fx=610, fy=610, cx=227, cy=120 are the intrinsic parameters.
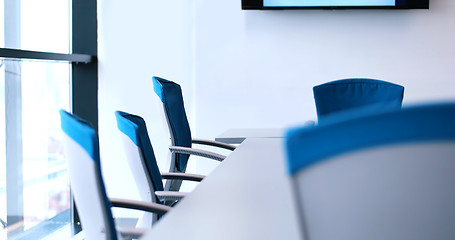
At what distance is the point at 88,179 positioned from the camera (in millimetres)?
1430

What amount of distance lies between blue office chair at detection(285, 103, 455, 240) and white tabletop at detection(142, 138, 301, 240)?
0.28ft

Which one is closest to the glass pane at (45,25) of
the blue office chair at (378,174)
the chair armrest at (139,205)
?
the chair armrest at (139,205)

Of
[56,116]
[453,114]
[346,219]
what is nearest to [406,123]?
[453,114]

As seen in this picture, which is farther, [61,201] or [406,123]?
[61,201]

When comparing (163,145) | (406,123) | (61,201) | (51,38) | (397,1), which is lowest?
(61,201)

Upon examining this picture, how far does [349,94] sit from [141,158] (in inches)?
80.5

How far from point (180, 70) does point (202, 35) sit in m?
0.38

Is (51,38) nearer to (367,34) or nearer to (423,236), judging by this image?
(367,34)

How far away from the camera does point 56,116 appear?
4.79 metres

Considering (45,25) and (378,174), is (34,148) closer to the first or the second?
(45,25)

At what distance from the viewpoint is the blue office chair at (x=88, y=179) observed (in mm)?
1381

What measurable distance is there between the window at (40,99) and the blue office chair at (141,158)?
5.31 ft

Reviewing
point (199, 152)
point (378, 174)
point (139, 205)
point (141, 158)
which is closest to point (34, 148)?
point (199, 152)

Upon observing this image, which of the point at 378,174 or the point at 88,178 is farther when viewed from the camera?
the point at 88,178
